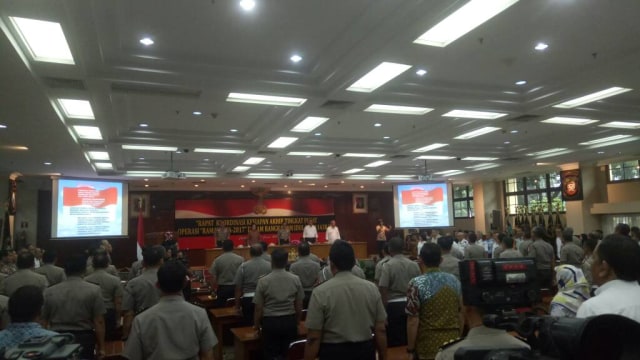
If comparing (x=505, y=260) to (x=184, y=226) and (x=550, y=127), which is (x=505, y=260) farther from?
(x=184, y=226)

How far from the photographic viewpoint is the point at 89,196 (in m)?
10.7

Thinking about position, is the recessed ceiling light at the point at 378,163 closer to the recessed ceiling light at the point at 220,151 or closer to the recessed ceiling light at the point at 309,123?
the recessed ceiling light at the point at 220,151

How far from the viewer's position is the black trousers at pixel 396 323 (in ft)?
14.7

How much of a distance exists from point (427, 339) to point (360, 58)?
3091mm

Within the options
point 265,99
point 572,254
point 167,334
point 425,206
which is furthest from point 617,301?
point 425,206

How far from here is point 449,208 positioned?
496 inches

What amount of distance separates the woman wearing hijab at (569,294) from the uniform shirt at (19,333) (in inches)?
118

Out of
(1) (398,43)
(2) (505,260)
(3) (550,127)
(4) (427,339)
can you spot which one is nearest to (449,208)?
(3) (550,127)

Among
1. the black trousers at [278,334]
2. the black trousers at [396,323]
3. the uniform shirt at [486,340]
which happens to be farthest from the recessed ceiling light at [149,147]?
the uniform shirt at [486,340]

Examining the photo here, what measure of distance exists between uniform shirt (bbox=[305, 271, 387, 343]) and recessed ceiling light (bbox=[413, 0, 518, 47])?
258 cm

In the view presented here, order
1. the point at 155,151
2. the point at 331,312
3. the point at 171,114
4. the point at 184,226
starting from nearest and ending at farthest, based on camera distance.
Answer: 1. the point at 331,312
2. the point at 171,114
3. the point at 155,151
4. the point at 184,226

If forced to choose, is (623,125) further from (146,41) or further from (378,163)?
(146,41)

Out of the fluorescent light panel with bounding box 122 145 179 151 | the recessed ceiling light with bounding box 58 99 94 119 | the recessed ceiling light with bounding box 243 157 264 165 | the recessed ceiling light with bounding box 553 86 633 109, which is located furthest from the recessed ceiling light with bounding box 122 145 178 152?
the recessed ceiling light with bounding box 553 86 633 109

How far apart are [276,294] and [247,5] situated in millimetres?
2719
